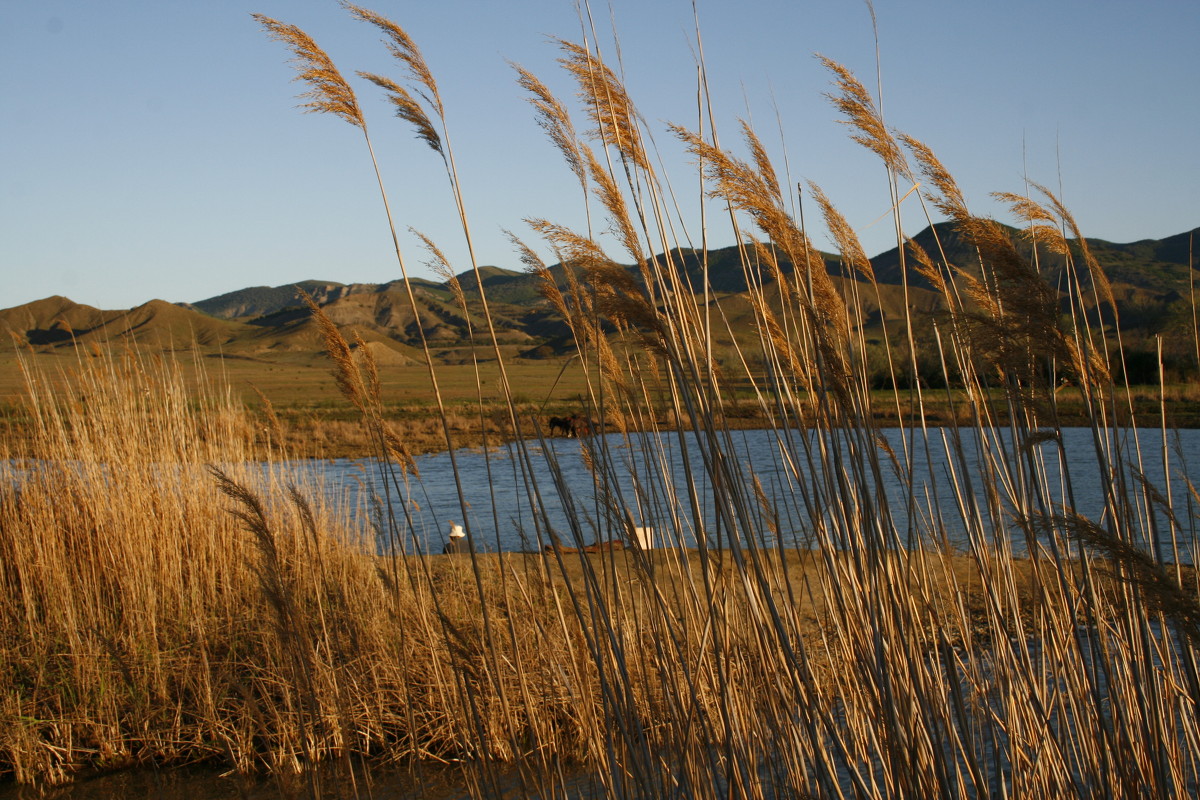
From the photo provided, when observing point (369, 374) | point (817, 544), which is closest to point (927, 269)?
point (817, 544)

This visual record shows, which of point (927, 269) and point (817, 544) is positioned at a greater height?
point (927, 269)

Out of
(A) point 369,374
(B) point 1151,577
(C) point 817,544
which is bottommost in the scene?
(C) point 817,544

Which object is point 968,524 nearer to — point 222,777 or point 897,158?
point 897,158

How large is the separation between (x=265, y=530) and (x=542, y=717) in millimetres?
2149

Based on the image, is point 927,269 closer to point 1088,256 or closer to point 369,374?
point 1088,256

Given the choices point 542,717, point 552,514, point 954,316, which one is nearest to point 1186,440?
point 552,514

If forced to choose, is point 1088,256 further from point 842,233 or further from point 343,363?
point 343,363

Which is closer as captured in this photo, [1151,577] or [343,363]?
[1151,577]

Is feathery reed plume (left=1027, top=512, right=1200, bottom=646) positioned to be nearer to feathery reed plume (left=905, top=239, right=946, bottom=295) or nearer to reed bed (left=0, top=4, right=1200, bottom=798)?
reed bed (left=0, top=4, right=1200, bottom=798)

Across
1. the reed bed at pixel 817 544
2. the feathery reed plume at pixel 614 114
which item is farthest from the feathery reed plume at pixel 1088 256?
the feathery reed plume at pixel 614 114

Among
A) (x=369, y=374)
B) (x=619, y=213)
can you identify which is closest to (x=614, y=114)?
(x=619, y=213)

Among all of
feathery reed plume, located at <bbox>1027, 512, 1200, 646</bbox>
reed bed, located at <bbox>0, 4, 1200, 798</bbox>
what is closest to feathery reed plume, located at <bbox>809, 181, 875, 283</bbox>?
reed bed, located at <bbox>0, 4, 1200, 798</bbox>

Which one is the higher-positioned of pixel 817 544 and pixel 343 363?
pixel 343 363

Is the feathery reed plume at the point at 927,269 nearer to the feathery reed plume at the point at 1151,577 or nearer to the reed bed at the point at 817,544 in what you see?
the reed bed at the point at 817,544
